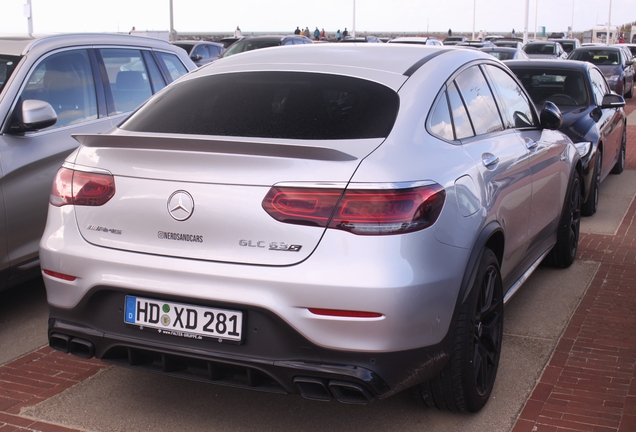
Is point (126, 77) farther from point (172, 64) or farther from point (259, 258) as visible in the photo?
point (259, 258)

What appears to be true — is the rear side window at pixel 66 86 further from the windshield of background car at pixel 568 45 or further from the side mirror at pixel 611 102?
the windshield of background car at pixel 568 45

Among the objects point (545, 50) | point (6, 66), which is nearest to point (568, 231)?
point (6, 66)

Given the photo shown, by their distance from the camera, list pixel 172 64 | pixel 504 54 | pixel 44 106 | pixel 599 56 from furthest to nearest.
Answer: pixel 599 56 → pixel 504 54 → pixel 172 64 → pixel 44 106

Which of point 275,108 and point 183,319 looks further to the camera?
point 275,108

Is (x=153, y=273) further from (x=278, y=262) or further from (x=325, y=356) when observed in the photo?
(x=325, y=356)

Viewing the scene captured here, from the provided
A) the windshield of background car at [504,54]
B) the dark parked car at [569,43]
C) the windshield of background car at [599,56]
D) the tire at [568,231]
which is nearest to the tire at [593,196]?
the tire at [568,231]

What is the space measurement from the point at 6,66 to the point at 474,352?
371cm

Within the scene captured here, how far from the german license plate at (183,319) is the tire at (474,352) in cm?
95

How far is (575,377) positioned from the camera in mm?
4016

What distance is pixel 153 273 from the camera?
3.09 meters

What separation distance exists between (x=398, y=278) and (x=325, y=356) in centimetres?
41

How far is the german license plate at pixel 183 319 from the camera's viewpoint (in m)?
3.00

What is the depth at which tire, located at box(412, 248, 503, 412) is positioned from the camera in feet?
10.8

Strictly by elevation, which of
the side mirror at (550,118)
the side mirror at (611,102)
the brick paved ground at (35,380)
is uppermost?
the side mirror at (550,118)
